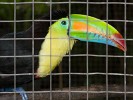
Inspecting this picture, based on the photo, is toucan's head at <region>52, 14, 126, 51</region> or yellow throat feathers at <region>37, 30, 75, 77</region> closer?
toucan's head at <region>52, 14, 126, 51</region>

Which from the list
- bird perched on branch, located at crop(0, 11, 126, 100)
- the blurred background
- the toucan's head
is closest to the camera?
the toucan's head

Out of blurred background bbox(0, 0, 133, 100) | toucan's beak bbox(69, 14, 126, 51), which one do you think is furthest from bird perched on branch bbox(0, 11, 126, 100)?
blurred background bbox(0, 0, 133, 100)

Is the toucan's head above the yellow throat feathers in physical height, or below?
above

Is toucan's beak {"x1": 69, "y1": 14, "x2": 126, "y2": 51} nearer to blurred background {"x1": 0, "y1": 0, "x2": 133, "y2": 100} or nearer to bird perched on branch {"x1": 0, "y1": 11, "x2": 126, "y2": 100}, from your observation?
bird perched on branch {"x1": 0, "y1": 11, "x2": 126, "y2": 100}

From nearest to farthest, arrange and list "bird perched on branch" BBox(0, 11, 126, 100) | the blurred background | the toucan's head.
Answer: the toucan's head → "bird perched on branch" BBox(0, 11, 126, 100) → the blurred background

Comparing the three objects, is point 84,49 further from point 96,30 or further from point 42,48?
point 96,30

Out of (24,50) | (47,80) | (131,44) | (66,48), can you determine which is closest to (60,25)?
(66,48)

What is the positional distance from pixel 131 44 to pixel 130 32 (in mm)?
74

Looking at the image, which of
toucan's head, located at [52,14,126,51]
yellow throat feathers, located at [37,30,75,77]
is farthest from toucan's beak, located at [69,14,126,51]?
yellow throat feathers, located at [37,30,75,77]

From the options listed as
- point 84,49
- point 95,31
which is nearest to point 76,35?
point 95,31

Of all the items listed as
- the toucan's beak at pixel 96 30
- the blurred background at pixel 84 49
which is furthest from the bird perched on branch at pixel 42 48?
the blurred background at pixel 84 49

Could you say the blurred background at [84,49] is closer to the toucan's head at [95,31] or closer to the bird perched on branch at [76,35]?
the bird perched on branch at [76,35]

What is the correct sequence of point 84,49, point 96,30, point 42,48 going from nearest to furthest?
point 96,30
point 42,48
point 84,49

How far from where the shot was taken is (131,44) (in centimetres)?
206
